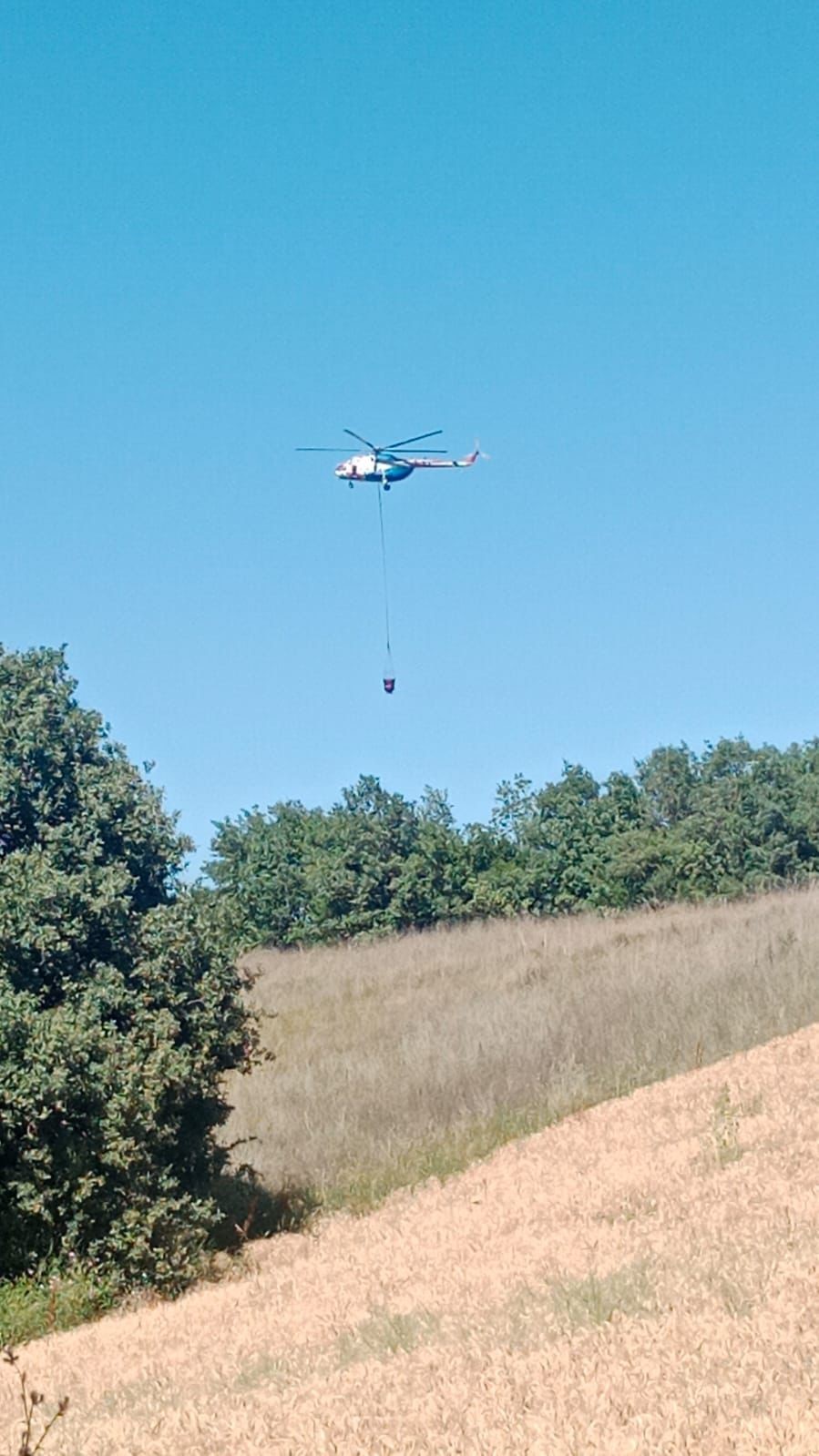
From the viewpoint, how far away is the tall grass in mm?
18828

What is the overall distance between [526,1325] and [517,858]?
142ft

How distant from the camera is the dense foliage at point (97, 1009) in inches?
567

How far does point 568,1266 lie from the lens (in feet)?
35.4

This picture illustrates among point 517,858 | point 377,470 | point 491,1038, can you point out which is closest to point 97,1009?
point 491,1038

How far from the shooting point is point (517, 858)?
52.2 meters

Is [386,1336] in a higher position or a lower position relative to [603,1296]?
lower

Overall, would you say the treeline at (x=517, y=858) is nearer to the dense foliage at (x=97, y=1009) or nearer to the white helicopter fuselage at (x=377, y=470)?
the white helicopter fuselage at (x=377, y=470)

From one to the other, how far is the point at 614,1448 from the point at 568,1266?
3999 millimetres

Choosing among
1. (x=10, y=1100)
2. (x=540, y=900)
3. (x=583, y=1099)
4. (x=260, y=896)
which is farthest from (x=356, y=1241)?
(x=260, y=896)

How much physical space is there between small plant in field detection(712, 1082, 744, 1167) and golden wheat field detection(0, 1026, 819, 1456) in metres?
0.04

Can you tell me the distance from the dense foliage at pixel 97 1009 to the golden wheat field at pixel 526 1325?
3.38ft

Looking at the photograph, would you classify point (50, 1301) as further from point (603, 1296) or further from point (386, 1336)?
point (603, 1296)

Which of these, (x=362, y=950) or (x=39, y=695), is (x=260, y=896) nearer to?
(x=362, y=950)

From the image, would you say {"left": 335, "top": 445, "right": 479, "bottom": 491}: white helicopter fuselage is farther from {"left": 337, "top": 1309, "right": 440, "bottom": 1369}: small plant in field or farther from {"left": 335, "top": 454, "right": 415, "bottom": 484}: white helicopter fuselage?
{"left": 337, "top": 1309, "right": 440, "bottom": 1369}: small plant in field
